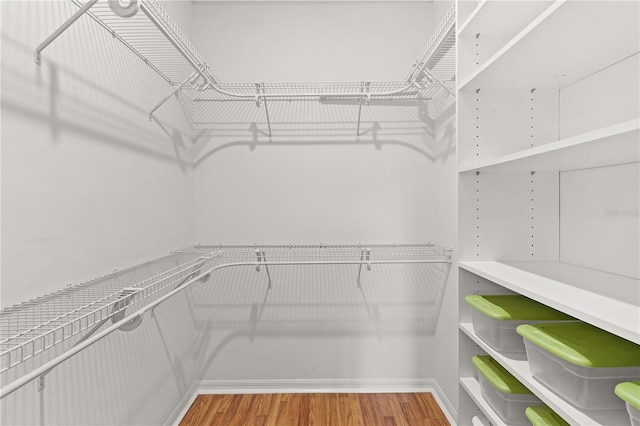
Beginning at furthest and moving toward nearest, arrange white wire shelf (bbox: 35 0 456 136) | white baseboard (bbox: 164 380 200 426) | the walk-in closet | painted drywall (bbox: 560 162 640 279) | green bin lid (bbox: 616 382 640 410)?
1. white baseboard (bbox: 164 380 200 426)
2. white wire shelf (bbox: 35 0 456 136)
3. painted drywall (bbox: 560 162 640 279)
4. the walk-in closet
5. green bin lid (bbox: 616 382 640 410)

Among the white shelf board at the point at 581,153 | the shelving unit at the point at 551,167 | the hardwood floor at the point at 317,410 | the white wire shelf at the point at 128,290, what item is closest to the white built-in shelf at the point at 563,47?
the shelving unit at the point at 551,167

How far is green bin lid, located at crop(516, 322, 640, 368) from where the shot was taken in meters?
0.79

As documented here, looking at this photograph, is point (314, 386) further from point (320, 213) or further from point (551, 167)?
point (551, 167)

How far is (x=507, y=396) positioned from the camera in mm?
1113

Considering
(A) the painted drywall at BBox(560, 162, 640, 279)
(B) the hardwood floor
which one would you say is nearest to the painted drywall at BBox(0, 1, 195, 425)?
(B) the hardwood floor

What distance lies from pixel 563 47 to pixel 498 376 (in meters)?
1.07

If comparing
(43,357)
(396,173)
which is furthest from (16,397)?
(396,173)

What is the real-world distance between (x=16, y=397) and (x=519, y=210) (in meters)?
1.74

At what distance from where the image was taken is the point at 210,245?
222cm

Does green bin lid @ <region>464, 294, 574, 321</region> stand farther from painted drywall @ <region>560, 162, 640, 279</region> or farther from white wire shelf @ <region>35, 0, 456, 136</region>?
white wire shelf @ <region>35, 0, 456, 136</region>

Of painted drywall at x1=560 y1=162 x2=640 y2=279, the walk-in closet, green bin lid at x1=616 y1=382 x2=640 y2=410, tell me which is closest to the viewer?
green bin lid at x1=616 y1=382 x2=640 y2=410

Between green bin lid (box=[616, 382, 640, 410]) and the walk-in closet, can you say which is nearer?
green bin lid (box=[616, 382, 640, 410])

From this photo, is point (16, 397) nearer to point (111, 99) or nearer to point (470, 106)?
point (111, 99)

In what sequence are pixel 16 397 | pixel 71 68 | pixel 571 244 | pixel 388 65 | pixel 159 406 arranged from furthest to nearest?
1. pixel 388 65
2. pixel 159 406
3. pixel 571 244
4. pixel 71 68
5. pixel 16 397
